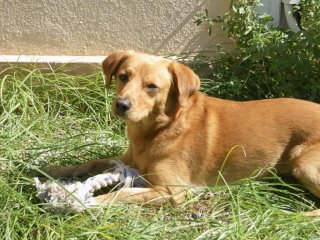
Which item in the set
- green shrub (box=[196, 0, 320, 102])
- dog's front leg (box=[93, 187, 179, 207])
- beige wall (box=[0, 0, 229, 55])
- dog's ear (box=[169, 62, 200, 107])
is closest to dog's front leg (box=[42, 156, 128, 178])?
dog's front leg (box=[93, 187, 179, 207])

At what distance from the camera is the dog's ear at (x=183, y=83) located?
13.3 ft

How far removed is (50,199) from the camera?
3723mm

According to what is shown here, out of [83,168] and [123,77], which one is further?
[83,168]

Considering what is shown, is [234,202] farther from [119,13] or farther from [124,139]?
[119,13]

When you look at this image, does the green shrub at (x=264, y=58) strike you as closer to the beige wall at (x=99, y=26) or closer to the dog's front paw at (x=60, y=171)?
the beige wall at (x=99, y=26)

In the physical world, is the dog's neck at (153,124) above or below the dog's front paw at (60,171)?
above

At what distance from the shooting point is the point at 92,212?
3740 millimetres

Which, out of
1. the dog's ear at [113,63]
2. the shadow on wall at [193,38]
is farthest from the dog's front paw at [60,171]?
the shadow on wall at [193,38]

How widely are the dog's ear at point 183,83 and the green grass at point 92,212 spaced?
66 cm

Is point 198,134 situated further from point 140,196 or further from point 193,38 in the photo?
point 193,38

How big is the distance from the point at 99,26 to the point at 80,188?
251 centimetres

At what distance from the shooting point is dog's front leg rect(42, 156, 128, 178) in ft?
14.4

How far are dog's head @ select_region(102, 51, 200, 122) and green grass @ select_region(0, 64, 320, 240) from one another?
630 millimetres

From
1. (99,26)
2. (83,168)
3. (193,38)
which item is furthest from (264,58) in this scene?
(83,168)
